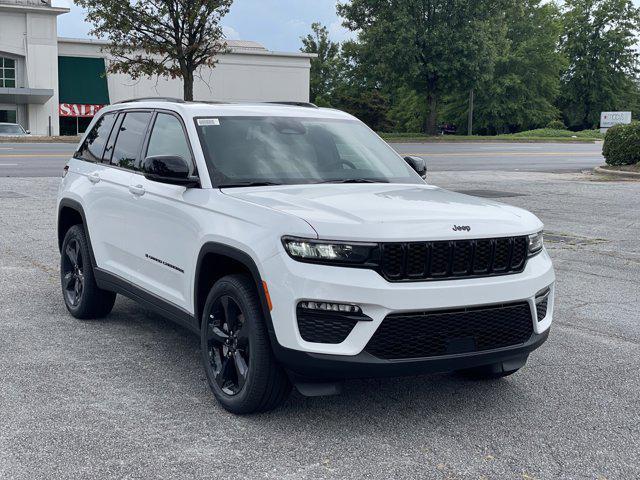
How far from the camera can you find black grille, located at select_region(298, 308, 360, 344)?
13.5 feet

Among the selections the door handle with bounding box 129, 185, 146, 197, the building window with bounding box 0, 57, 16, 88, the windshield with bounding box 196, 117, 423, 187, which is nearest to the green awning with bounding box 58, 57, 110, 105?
the building window with bounding box 0, 57, 16, 88

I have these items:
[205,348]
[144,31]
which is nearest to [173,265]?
[205,348]

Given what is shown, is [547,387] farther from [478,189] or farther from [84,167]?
[478,189]

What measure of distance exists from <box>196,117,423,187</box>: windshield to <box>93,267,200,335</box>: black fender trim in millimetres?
879

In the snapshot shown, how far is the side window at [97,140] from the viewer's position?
6.73m

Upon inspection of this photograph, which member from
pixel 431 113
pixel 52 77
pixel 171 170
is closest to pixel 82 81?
pixel 52 77

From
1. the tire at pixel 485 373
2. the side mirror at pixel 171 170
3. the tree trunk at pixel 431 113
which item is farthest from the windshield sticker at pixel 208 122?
the tree trunk at pixel 431 113

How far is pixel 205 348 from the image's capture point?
4844mm

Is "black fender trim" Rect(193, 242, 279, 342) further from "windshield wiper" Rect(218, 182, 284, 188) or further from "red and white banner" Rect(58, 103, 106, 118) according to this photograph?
"red and white banner" Rect(58, 103, 106, 118)

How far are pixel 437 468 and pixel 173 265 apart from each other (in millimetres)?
2203

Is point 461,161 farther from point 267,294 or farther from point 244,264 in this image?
point 267,294

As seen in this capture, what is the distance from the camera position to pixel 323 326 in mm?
4137

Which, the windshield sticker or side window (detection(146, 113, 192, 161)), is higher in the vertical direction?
the windshield sticker

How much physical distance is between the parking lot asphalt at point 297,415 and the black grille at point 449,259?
2.84 feet
